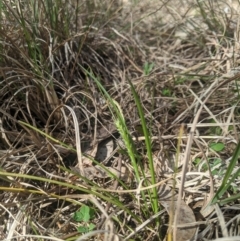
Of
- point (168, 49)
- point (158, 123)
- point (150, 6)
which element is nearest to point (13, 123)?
point (158, 123)

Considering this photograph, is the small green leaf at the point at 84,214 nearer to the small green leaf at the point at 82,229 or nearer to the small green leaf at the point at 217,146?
the small green leaf at the point at 82,229

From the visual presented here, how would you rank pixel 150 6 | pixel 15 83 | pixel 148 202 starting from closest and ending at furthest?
pixel 148 202
pixel 15 83
pixel 150 6

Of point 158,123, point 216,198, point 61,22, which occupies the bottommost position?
point 216,198

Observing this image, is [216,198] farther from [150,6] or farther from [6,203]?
[150,6]

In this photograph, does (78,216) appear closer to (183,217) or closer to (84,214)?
(84,214)

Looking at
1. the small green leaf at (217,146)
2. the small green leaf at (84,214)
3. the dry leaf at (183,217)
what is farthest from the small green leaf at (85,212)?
the small green leaf at (217,146)

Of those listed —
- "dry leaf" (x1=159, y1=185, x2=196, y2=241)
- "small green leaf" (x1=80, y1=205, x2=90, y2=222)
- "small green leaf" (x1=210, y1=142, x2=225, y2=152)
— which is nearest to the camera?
"dry leaf" (x1=159, y1=185, x2=196, y2=241)

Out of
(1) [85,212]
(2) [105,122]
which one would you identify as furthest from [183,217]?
(2) [105,122]

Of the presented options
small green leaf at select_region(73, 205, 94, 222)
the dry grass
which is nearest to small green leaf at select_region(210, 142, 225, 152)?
the dry grass

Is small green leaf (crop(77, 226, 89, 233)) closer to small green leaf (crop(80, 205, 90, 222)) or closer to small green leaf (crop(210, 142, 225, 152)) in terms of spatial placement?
small green leaf (crop(80, 205, 90, 222))
